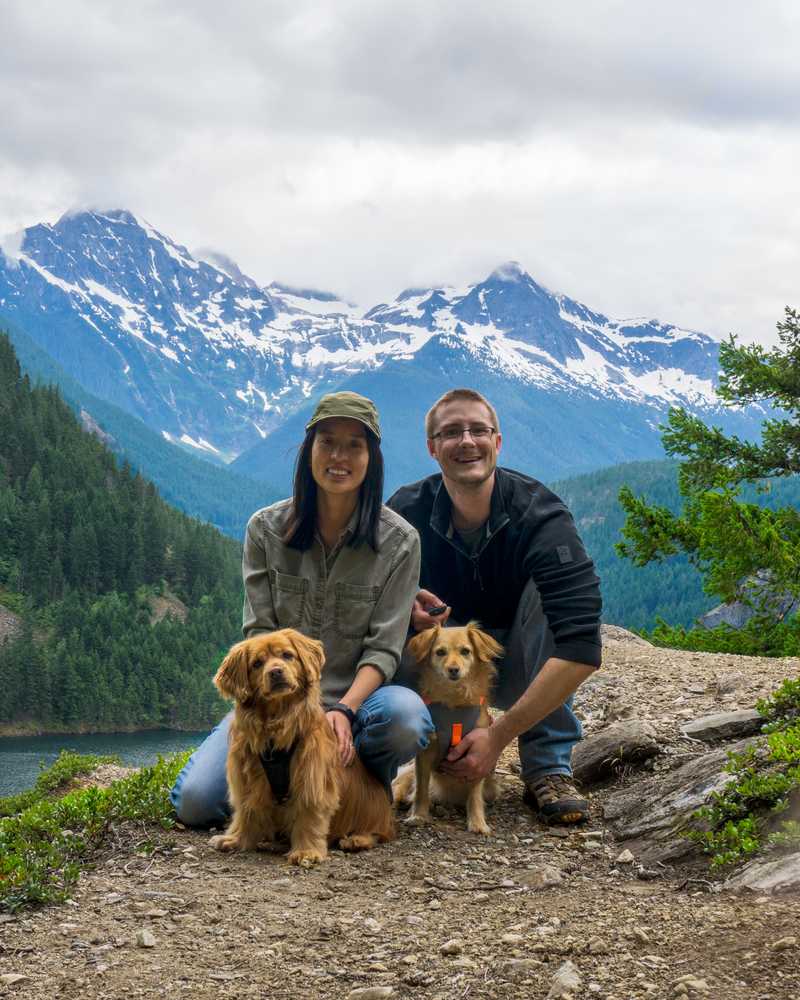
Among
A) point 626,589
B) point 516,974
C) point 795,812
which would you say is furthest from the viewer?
point 626,589

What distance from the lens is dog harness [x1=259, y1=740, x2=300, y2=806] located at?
5879 mm

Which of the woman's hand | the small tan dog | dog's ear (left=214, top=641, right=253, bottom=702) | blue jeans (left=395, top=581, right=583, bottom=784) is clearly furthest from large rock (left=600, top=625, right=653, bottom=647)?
dog's ear (left=214, top=641, right=253, bottom=702)

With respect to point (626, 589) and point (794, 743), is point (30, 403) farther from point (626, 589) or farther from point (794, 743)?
point (794, 743)

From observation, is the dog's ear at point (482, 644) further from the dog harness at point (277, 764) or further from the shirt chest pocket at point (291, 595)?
the dog harness at point (277, 764)

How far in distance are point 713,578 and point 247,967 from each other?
17762mm

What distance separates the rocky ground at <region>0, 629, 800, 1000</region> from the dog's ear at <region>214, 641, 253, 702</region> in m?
1.08

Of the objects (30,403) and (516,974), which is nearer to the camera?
(516,974)

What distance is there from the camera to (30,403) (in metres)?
142

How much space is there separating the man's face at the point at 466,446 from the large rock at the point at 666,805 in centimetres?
251

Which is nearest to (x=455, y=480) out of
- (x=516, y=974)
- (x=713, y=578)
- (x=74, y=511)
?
(x=516, y=974)

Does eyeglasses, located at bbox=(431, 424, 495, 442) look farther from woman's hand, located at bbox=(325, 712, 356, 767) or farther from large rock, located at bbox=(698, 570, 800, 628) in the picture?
large rock, located at bbox=(698, 570, 800, 628)

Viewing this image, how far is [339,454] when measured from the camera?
20.7 ft

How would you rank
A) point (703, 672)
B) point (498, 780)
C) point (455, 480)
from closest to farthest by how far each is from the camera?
point (455, 480) → point (498, 780) → point (703, 672)

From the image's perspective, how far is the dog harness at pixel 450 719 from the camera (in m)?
6.77
